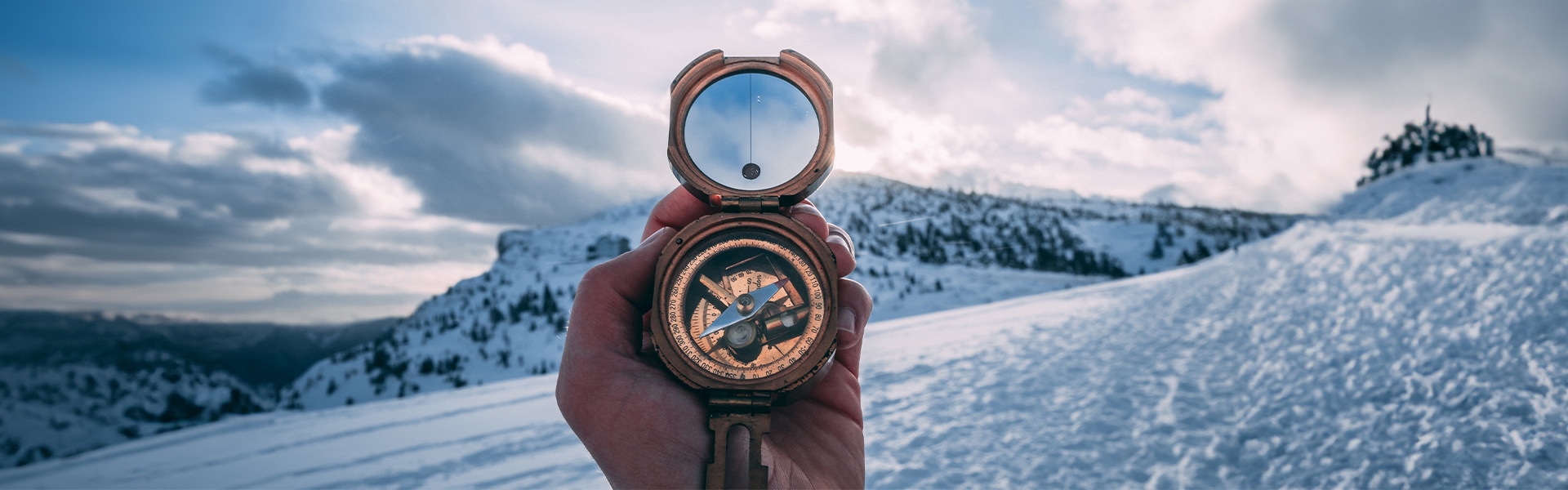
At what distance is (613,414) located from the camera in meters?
1.63

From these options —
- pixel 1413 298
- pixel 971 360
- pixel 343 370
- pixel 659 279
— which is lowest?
pixel 343 370

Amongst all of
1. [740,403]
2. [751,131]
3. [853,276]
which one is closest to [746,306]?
[740,403]

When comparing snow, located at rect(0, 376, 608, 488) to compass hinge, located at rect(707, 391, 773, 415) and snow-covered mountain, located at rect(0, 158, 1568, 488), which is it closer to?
snow-covered mountain, located at rect(0, 158, 1568, 488)

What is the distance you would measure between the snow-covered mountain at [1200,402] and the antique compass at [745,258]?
12.1ft

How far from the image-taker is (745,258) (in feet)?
5.89

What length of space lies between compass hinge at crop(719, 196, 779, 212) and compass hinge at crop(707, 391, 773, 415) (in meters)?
0.47

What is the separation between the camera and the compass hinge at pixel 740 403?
5.52 ft

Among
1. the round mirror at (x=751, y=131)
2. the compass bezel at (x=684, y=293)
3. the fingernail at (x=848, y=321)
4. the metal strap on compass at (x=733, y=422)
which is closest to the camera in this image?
the metal strap on compass at (x=733, y=422)

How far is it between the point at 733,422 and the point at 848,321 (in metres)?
0.41

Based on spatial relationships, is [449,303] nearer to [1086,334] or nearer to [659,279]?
[1086,334]

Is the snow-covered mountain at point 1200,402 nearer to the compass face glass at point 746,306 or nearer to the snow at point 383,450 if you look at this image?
the snow at point 383,450

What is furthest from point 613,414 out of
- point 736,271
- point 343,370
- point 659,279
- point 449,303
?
point 449,303

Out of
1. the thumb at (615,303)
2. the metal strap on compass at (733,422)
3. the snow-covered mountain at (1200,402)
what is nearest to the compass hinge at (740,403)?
the metal strap on compass at (733,422)

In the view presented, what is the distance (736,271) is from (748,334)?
6.8 inches
